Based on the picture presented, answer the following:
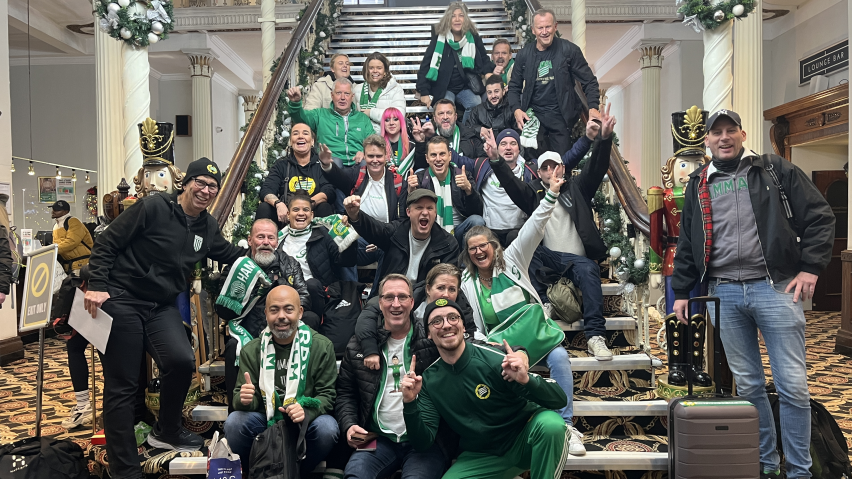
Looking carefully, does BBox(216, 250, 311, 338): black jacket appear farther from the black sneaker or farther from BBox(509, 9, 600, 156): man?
BBox(509, 9, 600, 156): man

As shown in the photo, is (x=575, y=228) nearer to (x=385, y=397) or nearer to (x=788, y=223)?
(x=788, y=223)

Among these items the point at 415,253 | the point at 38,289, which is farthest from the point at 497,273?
the point at 38,289

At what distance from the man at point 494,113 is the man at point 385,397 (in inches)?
121

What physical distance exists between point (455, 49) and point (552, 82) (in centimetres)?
143

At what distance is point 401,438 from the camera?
3100 mm

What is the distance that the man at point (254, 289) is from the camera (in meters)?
3.50

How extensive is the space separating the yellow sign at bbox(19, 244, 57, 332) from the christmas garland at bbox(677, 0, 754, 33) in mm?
3992

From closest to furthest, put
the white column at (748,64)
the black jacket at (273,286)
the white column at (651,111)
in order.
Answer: the black jacket at (273,286) < the white column at (748,64) < the white column at (651,111)

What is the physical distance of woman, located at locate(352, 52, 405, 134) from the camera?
236 inches

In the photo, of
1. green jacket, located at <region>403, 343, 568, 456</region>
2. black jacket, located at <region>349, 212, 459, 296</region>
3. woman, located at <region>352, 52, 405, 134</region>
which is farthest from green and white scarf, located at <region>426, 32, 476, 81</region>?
green jacket, located at <region>403, 343, 568, 456</region>

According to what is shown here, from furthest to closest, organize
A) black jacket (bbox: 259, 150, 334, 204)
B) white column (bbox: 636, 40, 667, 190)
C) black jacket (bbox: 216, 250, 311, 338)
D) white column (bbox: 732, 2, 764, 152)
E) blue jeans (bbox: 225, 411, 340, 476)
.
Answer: white column (bbox: 636, 40, 667, 190) → white column (bbox: 732, 2, 764, 152) → black jacket (bbox: 259, 150, 334, 204) → black jacket (bbox: 216, 250, 311, 338) → blue jeans (bbox: 225, 411, 340, 476)

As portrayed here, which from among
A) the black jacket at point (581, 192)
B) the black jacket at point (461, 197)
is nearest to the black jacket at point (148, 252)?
the black jacket at point (461, 197)

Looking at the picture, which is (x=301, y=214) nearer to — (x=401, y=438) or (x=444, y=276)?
(x=444, y=276)

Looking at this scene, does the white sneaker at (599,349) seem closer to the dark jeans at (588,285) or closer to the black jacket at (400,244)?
the dark jeans at (588,285)
